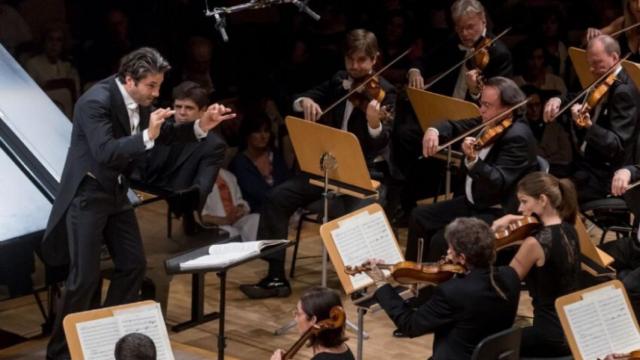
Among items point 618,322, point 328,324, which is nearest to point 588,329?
point 618,322

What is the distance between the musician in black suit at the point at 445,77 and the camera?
733 cm

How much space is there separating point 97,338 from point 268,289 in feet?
7.77

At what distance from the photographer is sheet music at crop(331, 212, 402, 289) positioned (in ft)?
17.5

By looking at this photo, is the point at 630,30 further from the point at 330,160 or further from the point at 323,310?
the point at 323,310

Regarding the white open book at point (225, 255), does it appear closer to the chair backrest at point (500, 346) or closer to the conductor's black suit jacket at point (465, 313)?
the conductor's black suit jacket at point (465, 313)

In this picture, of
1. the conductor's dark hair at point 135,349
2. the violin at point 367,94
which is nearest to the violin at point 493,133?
the violin at point 367,94

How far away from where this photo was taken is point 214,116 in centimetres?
584

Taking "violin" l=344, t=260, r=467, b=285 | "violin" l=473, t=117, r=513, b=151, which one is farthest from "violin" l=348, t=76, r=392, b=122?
"violin" l=344, t=260, r=467, b=285

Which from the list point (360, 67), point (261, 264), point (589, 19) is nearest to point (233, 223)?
point (261, 264)

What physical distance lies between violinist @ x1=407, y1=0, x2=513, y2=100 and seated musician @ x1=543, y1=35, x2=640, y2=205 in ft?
1.69

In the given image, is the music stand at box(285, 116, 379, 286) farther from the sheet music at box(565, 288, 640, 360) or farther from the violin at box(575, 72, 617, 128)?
the sheet music at box(565, 288, 640, 360)

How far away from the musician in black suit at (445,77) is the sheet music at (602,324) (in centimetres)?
228

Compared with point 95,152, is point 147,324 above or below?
below

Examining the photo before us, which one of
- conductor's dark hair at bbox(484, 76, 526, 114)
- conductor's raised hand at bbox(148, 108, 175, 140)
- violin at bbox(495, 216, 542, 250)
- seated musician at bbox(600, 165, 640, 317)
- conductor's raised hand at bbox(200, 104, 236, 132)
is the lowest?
seated musician at bbox(600, 165, 640, 317)
